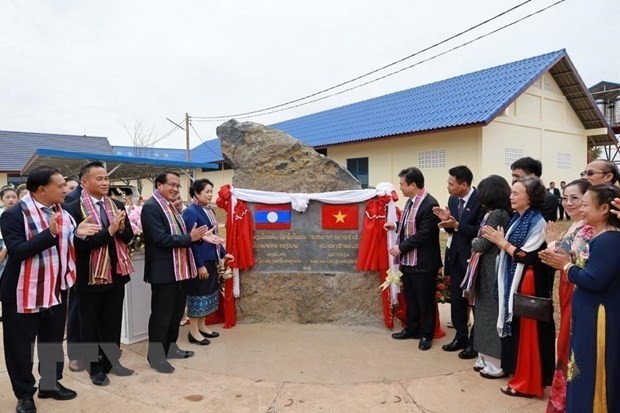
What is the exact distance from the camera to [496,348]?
3.51m

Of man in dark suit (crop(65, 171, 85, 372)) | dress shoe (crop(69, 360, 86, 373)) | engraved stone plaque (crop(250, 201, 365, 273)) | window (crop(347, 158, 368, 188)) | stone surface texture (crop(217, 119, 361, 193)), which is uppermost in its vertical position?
window (crop(347, 158, 368, 188))

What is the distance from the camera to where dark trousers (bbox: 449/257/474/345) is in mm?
4062

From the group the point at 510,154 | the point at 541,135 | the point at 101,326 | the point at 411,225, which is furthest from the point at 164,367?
the point at 541,135

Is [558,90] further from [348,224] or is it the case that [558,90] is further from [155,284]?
[155,284]

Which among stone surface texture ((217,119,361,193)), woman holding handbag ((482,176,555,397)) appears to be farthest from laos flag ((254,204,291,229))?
woman holding handbag ((482,176,555,397))

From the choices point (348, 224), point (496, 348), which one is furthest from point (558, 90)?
point (496, 348)

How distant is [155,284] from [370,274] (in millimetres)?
2287

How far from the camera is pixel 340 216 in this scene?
5012mm

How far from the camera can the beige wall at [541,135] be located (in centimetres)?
1296

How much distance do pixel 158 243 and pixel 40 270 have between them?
2.90 ft

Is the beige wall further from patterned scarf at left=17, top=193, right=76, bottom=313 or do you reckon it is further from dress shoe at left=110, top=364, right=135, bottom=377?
patterned scarf at left=17, top=193, right=76, bottom=313

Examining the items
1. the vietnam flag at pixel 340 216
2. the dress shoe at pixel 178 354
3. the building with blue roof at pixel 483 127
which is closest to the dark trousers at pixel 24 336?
the dress shoe at pixel 178 354

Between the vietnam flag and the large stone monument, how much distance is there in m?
0.02

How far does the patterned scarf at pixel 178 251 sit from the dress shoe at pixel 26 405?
1268 mm
